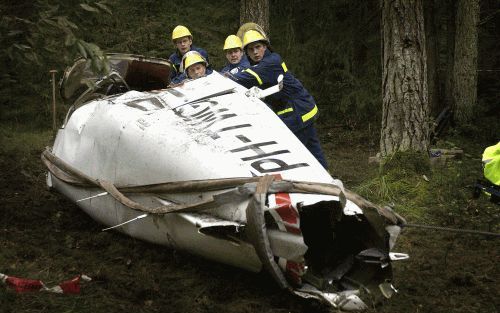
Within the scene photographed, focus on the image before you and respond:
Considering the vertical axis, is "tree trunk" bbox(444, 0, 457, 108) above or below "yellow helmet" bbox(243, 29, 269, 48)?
below

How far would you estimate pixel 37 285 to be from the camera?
13.0 feet

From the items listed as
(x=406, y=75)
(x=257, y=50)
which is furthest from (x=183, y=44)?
(x=406, y=75)

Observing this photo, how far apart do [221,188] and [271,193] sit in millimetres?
429

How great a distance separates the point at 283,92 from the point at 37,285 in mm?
3383

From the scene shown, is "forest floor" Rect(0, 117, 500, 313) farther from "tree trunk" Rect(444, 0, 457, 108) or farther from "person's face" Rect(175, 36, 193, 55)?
"tree trunk" Rect(444, 0, 457, 108)

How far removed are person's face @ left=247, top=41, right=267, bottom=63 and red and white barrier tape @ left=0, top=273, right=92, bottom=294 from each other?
3259 mm

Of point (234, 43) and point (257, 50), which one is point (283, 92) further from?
point (234, 43)

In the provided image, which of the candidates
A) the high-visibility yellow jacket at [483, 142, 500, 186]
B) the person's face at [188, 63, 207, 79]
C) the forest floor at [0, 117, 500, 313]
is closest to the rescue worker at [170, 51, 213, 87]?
the person's face at [188, 63, 207, 79]

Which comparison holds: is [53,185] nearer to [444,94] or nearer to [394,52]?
[394,52]

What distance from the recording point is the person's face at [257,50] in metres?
6.38

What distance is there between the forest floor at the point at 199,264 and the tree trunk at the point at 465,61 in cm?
446

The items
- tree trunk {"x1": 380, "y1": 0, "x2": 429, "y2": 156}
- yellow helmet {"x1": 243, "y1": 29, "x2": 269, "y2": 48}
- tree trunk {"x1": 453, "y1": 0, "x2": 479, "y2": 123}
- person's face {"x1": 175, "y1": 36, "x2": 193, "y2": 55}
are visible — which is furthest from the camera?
tree trunk {"x1": 453, "y1": 0, "x2": 479, "y2": 123}

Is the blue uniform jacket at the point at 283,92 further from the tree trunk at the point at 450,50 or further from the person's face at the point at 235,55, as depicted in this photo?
the tree trunk at the point at 450,50

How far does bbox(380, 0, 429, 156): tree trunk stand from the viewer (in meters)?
6.72
